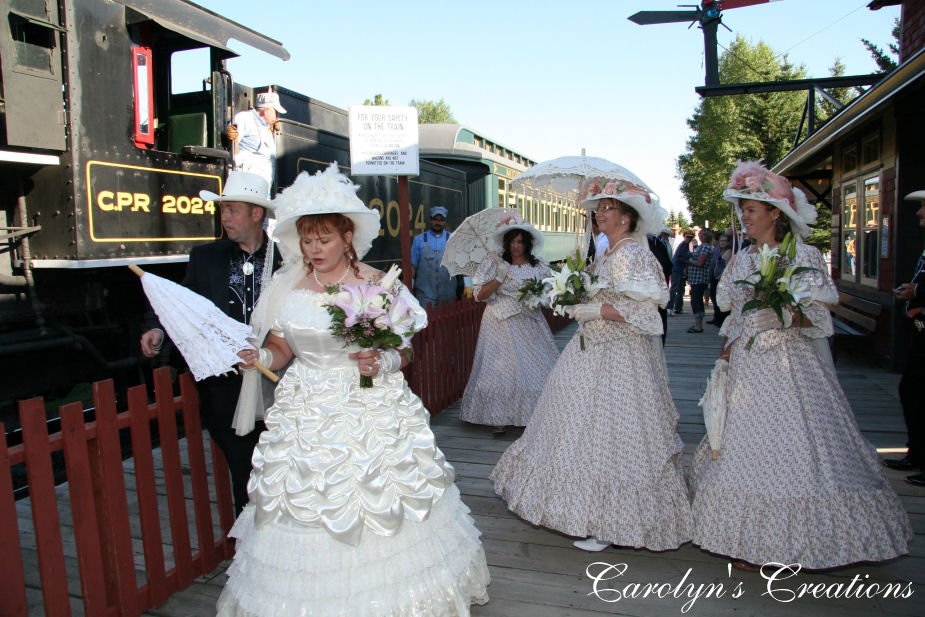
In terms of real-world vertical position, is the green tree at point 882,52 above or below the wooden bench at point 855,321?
above

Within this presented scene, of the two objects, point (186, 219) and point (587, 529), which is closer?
point (587, 529)

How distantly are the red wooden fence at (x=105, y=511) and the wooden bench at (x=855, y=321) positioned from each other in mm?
7307

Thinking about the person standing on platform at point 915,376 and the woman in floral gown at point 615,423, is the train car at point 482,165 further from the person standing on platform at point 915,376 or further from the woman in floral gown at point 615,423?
the woman in floral gown at point 615,423

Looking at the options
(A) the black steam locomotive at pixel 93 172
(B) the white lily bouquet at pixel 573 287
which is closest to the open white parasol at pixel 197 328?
(B) the white lily bouquet at pixel 573 287

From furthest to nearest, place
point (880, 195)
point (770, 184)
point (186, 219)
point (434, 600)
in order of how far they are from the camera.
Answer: point (880, 195), point (186, 219), point (770, 184), point (434, 600)

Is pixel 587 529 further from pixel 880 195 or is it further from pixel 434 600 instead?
pixel 880 195

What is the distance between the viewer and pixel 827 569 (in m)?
3.00

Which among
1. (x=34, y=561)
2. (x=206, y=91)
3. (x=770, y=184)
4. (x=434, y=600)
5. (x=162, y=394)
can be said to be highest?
(x=206, y=91)

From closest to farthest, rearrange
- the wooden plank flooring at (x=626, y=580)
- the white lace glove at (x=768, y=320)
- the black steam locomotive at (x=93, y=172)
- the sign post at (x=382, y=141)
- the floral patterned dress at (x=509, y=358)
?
the wooden plank flooring at (x=626, y=580) → the white lace glove at (x=768, y=320) → the sign post at (x=382, y=141) → the black steam locomotive at (x=93, y=172) → the floral patterned dress at (x=509, y=358)

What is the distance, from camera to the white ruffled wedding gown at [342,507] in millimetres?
2379

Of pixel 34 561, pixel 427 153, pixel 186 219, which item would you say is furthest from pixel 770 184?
pixel 427 153

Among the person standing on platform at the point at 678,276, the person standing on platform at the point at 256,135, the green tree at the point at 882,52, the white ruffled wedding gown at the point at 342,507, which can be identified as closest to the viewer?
the white ruffled wedding gown at the point at 342,507

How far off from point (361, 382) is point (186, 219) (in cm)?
427

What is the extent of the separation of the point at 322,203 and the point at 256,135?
4252 millimetres
